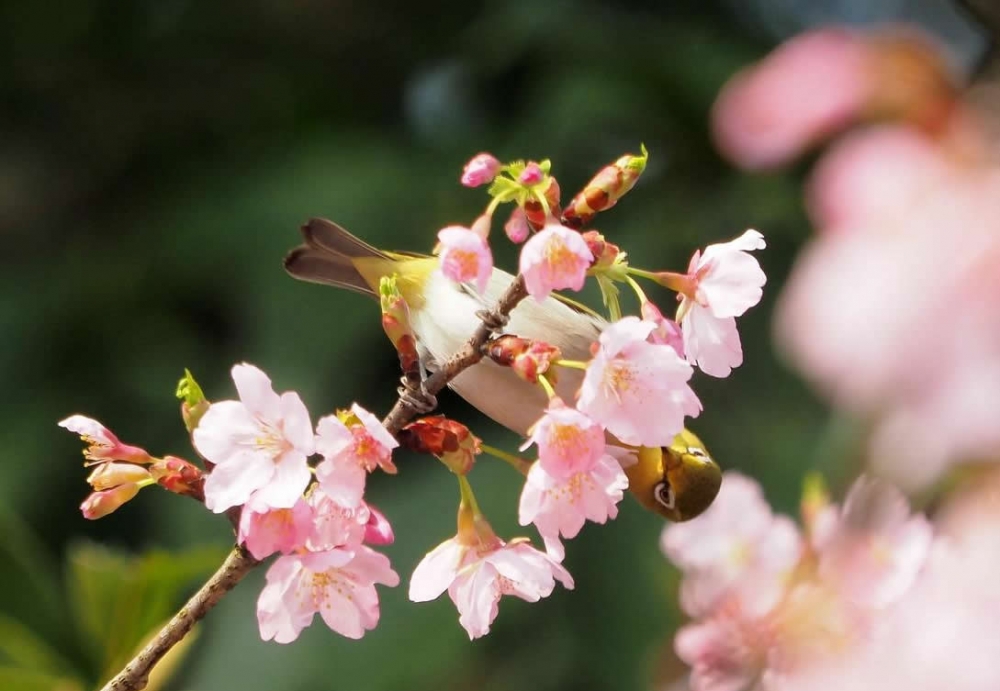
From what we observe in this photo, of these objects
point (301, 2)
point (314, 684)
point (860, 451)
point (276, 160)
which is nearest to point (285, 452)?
point (860, 451)

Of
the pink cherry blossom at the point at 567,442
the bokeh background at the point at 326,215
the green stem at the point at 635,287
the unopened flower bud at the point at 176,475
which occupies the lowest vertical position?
the bokeh background at the point at 326,215

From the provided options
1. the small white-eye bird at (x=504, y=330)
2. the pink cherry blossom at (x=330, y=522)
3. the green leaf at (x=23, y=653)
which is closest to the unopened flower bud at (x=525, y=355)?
the pink cherry blossom at (x=330, y=522)

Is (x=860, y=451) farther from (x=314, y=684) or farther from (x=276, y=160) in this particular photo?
(x=276, y=160)

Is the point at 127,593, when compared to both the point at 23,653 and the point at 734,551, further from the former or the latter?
the point at 734,551

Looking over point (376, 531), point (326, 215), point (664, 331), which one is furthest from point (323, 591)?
point (326, 215)

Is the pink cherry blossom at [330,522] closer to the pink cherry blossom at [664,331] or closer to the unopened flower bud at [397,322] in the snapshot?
the unopened flower bud at [397,322]

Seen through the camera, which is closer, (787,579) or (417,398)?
(417,398)
